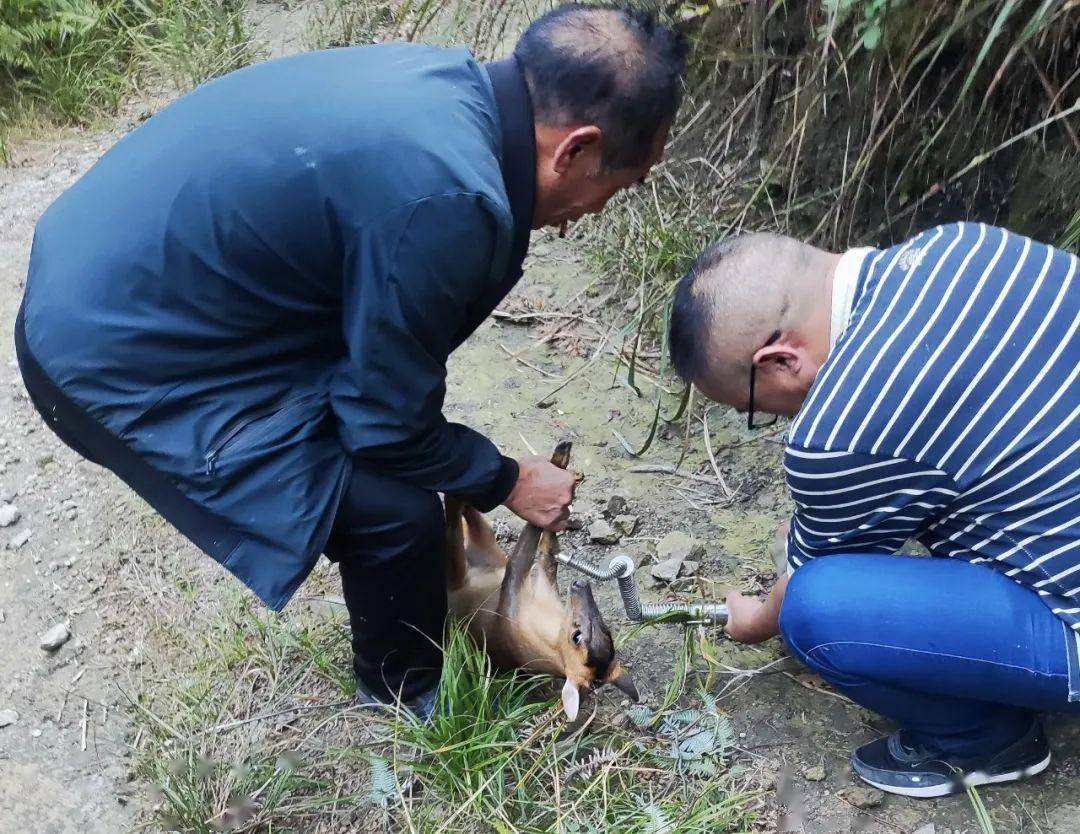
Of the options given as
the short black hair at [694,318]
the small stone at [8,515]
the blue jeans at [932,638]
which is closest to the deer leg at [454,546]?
the short black hair at [694,318]

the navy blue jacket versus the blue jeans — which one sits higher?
the navy blue jacket

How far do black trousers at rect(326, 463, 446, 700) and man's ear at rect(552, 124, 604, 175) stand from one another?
2.55 ft

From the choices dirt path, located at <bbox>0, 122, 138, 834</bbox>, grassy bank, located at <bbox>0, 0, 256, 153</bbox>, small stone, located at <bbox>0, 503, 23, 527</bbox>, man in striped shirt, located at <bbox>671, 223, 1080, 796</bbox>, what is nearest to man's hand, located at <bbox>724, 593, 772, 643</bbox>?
man in striped shirt, located at <bbox>671, 223, 1080, 796</bbox>

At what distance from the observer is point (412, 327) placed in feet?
6.64

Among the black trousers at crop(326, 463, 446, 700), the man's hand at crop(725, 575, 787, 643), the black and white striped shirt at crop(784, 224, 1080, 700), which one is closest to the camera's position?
the black and white striped shirt at crop(784, 224, 1080, 700)

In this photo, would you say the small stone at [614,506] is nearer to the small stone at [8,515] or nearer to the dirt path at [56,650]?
the dirt path at [56,650]

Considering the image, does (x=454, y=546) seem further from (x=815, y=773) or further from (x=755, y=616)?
(x=815, y=773)

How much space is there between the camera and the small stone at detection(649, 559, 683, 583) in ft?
10.2

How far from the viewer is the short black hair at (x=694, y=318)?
217 cm

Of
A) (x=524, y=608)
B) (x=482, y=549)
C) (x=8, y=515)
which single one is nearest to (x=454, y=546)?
(x=482, y=549)

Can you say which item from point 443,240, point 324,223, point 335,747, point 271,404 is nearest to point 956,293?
point 443,240

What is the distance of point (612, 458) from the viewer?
12.0 ft

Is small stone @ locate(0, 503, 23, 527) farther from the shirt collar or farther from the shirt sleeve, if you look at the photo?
the shirt collar

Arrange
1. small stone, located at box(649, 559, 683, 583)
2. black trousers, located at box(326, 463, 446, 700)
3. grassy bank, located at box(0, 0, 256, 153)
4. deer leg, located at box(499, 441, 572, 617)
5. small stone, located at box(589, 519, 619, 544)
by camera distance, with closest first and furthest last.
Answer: black trousers, located at box(326, 463, 446, 700)
deer leg, located at box(499, 441, 572, 617)
small stone, located at box(649, 559, 683, 583)
small stone, located at box(589, 519, 619, 544)
grassy bank, located at box(0, 0, 256, 153)
